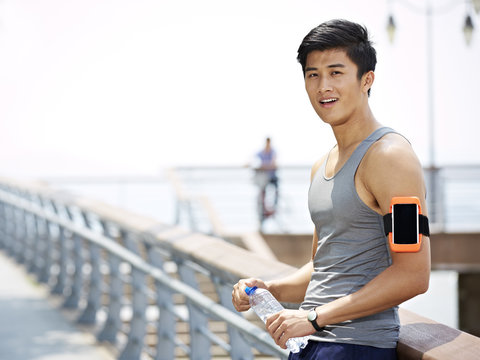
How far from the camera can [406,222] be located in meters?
1.59

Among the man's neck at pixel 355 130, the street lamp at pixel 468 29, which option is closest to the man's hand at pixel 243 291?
the man's neck at pixel 355 130

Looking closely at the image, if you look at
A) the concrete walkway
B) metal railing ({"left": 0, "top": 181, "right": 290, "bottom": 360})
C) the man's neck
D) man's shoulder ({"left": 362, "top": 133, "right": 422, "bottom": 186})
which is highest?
the man's neck

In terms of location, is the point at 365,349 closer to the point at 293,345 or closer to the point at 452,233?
the point at 293,345

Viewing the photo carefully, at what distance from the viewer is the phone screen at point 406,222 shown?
5.21ft

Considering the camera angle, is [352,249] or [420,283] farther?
[352,249]

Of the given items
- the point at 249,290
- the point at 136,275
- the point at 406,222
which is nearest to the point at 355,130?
the point at 406,222

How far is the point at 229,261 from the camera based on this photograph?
270cm

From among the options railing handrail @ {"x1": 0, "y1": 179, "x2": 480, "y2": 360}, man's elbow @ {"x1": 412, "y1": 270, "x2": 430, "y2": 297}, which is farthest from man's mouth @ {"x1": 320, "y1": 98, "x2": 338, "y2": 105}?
railing handrail @ {"x1": 0, "y1": 179, "x2": 480, "y2": 360}

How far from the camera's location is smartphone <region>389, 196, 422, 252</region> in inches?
62.4

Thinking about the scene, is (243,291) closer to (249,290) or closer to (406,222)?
(249,290)

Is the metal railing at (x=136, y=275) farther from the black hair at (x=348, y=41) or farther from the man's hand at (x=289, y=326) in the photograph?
the black hair at (x=348, y=41)

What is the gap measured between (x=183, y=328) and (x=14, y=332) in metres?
3.30

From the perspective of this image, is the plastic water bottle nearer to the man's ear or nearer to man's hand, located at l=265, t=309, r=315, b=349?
man's hand, located at l=265, t=309, r=315, b=349

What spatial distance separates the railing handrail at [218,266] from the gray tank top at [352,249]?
0.26 feet
